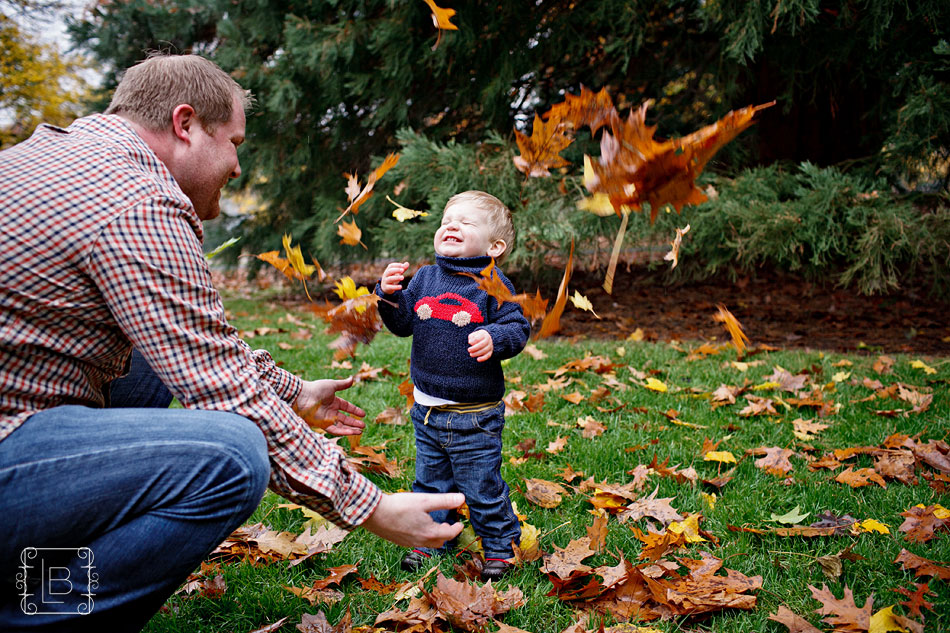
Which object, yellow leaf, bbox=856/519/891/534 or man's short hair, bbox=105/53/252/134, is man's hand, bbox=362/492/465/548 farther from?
yellow leaf, bbox=856/519/891/534

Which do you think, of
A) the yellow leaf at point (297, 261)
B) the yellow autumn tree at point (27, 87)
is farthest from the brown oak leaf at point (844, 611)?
the yellow autumn tree at point (27, 87)

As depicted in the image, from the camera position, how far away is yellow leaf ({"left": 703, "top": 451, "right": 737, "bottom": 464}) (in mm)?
2936

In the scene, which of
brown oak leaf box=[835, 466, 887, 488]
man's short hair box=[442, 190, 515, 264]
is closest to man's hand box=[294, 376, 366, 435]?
man's short hair box=[442, 190, 515, 264]

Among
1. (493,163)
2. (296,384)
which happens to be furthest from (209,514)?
(493,163)

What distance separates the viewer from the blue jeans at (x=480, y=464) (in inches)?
86.0

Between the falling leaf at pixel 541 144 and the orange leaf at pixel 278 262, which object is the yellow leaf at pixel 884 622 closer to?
the falling leaf at pixel 541 144

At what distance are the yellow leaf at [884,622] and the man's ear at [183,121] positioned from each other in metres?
2.37

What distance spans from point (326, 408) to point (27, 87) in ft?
35.9

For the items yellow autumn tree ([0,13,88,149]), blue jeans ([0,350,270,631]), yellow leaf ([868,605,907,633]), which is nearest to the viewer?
blue jeans ([0,350,270,631])

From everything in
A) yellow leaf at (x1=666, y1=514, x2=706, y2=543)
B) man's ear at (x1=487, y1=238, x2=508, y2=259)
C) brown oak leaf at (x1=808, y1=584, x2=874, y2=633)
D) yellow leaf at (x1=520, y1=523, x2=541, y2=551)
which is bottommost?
yellow leaf at (x1=520, y1=523, x2=541, y2=551)

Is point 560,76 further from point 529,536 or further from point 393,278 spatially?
point 529,536

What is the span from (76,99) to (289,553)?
37.8 ft

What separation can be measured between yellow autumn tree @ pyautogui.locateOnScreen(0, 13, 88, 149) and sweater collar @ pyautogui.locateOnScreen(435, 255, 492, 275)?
10.4 m

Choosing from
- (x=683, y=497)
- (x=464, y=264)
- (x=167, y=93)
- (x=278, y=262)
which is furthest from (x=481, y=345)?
(x=683, y=497)
